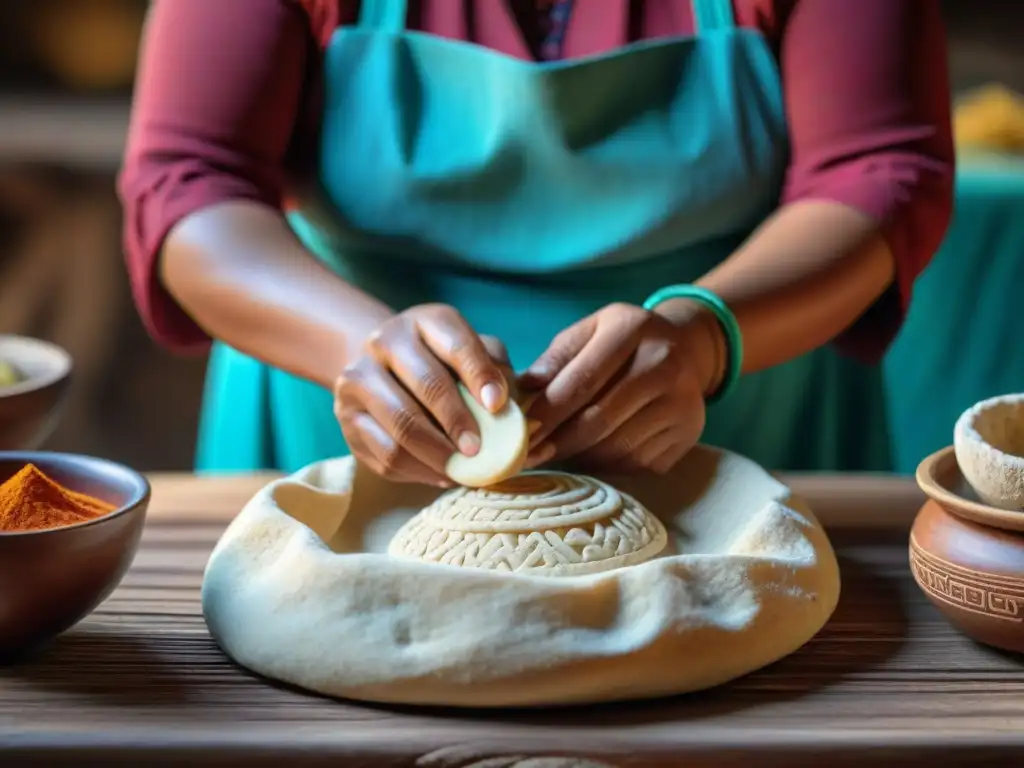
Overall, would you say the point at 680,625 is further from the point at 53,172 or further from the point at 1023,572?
the point at 53,172

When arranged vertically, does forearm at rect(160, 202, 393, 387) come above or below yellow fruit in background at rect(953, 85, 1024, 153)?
above

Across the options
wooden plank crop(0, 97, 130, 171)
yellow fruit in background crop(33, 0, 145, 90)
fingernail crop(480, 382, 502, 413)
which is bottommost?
wooden plank crop(0, 97, 130, 171)

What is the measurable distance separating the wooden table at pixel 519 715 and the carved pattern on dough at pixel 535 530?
0.42ft

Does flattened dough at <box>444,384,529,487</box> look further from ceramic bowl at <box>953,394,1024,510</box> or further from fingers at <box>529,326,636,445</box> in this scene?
ceramic bowl at <box>953,394,1024,510</box>

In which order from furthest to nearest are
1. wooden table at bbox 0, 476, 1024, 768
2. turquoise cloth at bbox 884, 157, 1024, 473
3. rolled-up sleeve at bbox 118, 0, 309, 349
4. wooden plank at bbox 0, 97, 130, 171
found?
wooden plank at bbox 0, 97, 130, 171, turquoise cloth at bbox 884, 157, 1024, 473, rolled-up sleeve at bbox 118, 0, 309, 349, wooden table at bbox 0, 476, 1024, 768

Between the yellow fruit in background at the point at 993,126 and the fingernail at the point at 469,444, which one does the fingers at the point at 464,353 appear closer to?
the fingernail at the point at 469,444

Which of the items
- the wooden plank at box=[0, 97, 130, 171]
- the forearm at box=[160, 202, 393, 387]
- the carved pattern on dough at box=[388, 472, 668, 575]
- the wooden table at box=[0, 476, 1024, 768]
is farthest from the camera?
the wooden plank at box=[0, 97, 130, 171]

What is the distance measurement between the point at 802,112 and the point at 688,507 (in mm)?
444

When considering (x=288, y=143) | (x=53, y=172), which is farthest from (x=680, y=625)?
(x=53, y=172)

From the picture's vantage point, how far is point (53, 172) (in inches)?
111

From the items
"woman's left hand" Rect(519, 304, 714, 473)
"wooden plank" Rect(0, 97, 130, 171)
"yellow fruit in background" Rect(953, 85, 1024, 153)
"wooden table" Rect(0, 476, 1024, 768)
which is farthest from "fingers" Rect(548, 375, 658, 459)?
"wooden plank" Rect(0, 97, 130, 171)

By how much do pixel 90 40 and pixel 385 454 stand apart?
2334mm

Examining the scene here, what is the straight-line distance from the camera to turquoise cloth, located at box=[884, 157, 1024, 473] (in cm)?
227

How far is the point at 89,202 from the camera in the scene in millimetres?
2947
